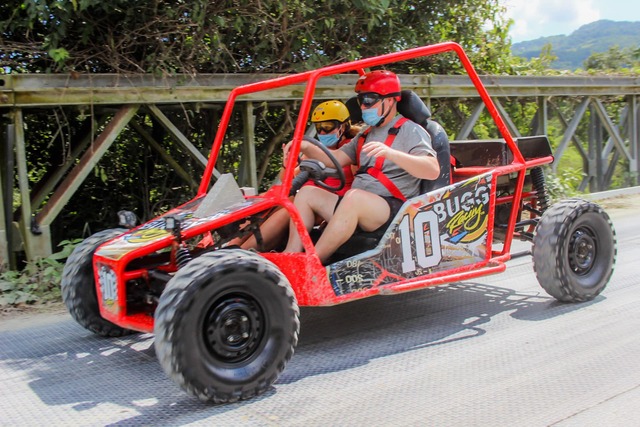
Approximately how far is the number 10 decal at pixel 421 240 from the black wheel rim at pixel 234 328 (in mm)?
1165

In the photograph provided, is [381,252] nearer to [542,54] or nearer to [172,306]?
[172,306]

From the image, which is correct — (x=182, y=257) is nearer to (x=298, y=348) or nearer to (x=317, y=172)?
(x=317, y=172)

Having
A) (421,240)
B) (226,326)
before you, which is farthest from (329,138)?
(226,326)

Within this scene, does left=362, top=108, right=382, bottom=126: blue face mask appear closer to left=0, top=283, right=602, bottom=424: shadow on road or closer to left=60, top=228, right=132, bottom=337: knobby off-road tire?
left=0, top=283, right=602, bottom=424: shadow on road

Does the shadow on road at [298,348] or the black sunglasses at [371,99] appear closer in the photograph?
the shadow on road at [298,348]

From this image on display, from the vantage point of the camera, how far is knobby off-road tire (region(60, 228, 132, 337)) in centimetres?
428

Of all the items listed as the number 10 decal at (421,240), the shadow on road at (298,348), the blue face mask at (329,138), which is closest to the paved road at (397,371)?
the shadow on road at (298,348)

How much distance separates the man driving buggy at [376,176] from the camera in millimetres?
4219

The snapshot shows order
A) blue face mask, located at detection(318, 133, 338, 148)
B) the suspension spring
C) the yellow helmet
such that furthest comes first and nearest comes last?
blue face mask, located at detection(318, 133, 338, 148)
the yellow helmet
the suspension spring

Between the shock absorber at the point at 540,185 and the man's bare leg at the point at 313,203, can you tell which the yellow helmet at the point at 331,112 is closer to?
the man's bare leg at the point at 313,203

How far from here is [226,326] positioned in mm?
3430

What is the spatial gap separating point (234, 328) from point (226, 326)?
0.17ft

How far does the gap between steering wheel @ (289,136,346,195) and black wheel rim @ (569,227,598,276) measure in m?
1.84

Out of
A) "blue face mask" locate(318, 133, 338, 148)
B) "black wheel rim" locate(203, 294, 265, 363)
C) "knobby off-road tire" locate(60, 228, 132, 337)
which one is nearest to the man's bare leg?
"blue face mask" locate(318, 133, 338, 148)
